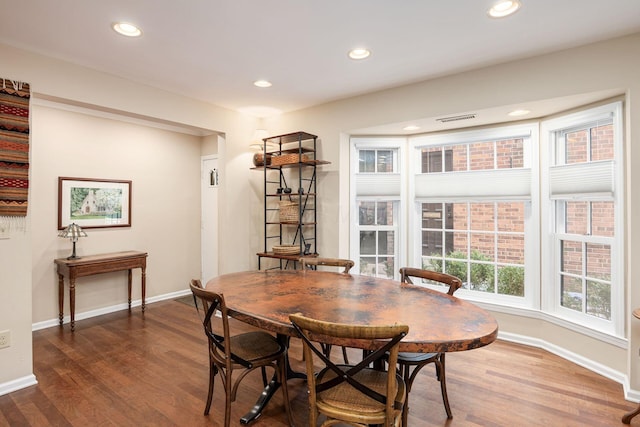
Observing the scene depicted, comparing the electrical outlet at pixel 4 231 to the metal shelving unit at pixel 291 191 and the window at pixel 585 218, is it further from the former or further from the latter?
the window at pixel 585 218

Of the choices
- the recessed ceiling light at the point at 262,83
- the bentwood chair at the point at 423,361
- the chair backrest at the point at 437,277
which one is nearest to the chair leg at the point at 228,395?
the bentwood chair at the point at 423,361

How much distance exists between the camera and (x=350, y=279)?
2717mm

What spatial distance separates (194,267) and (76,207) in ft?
6.24

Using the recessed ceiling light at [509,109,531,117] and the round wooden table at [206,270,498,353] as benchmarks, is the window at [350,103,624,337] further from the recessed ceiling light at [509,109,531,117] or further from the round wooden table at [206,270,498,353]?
the round wooden table at [206,270,498,353]

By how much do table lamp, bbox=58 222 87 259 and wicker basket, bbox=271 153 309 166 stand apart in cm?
237

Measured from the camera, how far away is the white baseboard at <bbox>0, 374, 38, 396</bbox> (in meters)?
2.51

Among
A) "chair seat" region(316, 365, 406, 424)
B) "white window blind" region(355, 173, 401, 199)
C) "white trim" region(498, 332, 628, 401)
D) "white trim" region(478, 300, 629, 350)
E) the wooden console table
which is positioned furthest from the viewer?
"white window blind" region(355, 173, 401, 199)

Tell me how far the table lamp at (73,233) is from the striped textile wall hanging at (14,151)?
141 cm

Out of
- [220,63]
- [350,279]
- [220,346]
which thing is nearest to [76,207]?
[220,63]

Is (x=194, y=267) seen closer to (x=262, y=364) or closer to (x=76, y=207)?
(x=76, y=207)

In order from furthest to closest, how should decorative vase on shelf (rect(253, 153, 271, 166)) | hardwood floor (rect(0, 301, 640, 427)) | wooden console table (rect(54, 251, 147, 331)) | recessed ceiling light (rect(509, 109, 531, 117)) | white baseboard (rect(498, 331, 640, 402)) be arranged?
decorative vase on shelf (rect(253, 153, 271, 166)), wooden console table (rect(54, 251, 147, 331)), recessed ceiling light (rect(509, 109, 531, 117)), white baseboard (rect(498, 331, 640, 402)), hardwood floor (rect(0, 301, 640, 427))

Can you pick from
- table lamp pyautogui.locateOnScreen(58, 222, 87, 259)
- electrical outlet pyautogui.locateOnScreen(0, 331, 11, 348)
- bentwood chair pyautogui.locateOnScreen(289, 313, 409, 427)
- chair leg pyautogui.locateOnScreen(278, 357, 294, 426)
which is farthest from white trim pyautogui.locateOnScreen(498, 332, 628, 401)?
table lamp pyautogui.locateOnScreen(58, 222, 87, 259)

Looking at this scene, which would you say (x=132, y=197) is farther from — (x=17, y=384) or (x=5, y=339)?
(x=17, y=384)

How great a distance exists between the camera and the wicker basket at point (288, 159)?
3814mm
